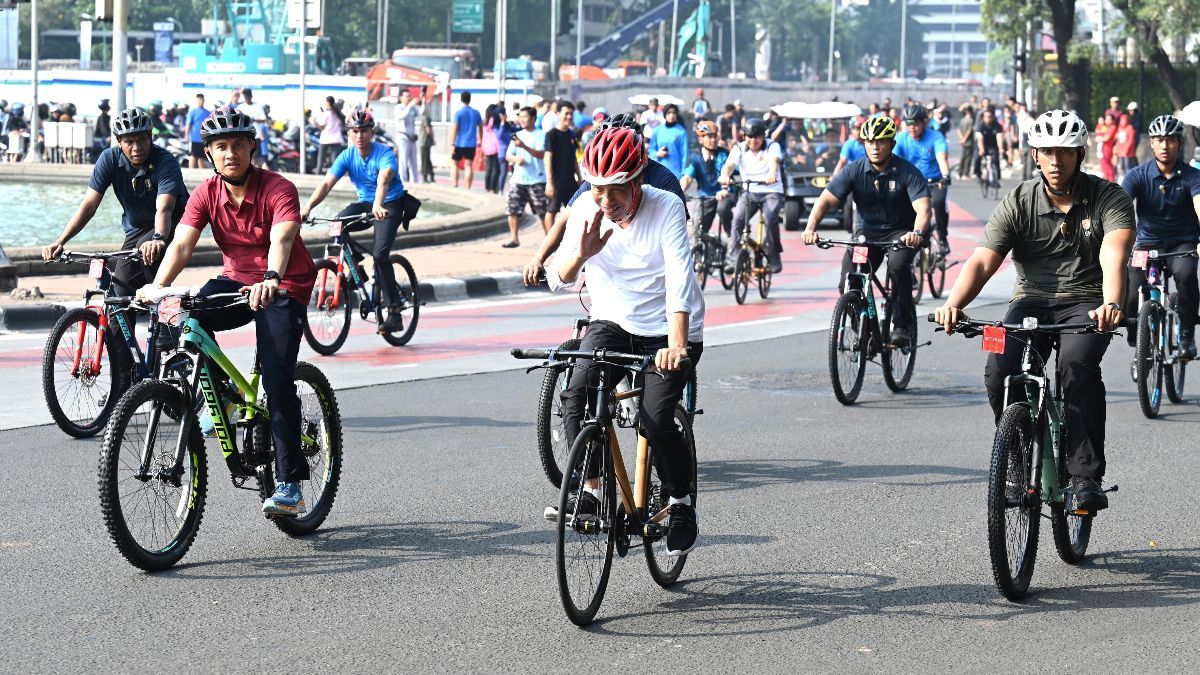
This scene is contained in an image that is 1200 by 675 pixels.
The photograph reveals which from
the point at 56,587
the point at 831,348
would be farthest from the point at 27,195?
the point at 56,587

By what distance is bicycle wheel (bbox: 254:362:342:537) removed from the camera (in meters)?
7.24

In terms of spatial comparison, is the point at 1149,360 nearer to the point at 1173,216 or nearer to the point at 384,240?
the point at 1173,216

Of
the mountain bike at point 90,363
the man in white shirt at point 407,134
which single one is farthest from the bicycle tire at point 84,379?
the man in white shirt at point 407,134

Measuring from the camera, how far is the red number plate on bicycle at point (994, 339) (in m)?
6.17

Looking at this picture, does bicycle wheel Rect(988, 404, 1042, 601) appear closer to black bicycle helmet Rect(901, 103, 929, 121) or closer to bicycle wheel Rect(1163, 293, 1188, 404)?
bicycle wheel Rect(1163, 293, 1188, 404)

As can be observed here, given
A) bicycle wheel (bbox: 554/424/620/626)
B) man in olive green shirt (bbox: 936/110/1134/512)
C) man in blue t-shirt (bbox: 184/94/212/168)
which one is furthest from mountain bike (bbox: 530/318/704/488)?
man in blue t-shirt (bbox: 184/94/212/168)

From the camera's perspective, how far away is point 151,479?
6.53 metres

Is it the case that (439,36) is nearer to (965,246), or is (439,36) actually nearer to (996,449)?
(965,246)

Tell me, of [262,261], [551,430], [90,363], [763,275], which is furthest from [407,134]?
[262,261]

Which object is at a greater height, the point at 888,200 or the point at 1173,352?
the point at 888,200

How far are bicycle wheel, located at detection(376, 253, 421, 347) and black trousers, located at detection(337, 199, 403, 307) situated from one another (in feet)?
0.32

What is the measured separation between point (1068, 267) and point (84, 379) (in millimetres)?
5272

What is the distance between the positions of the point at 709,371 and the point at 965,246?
508 inches

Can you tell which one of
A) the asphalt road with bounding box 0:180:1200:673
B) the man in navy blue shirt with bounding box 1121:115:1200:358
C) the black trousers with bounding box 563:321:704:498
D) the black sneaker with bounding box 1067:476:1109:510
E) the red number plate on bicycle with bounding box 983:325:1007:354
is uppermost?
the man in navy blue shirt with bounding box 1121:115:1200:358
